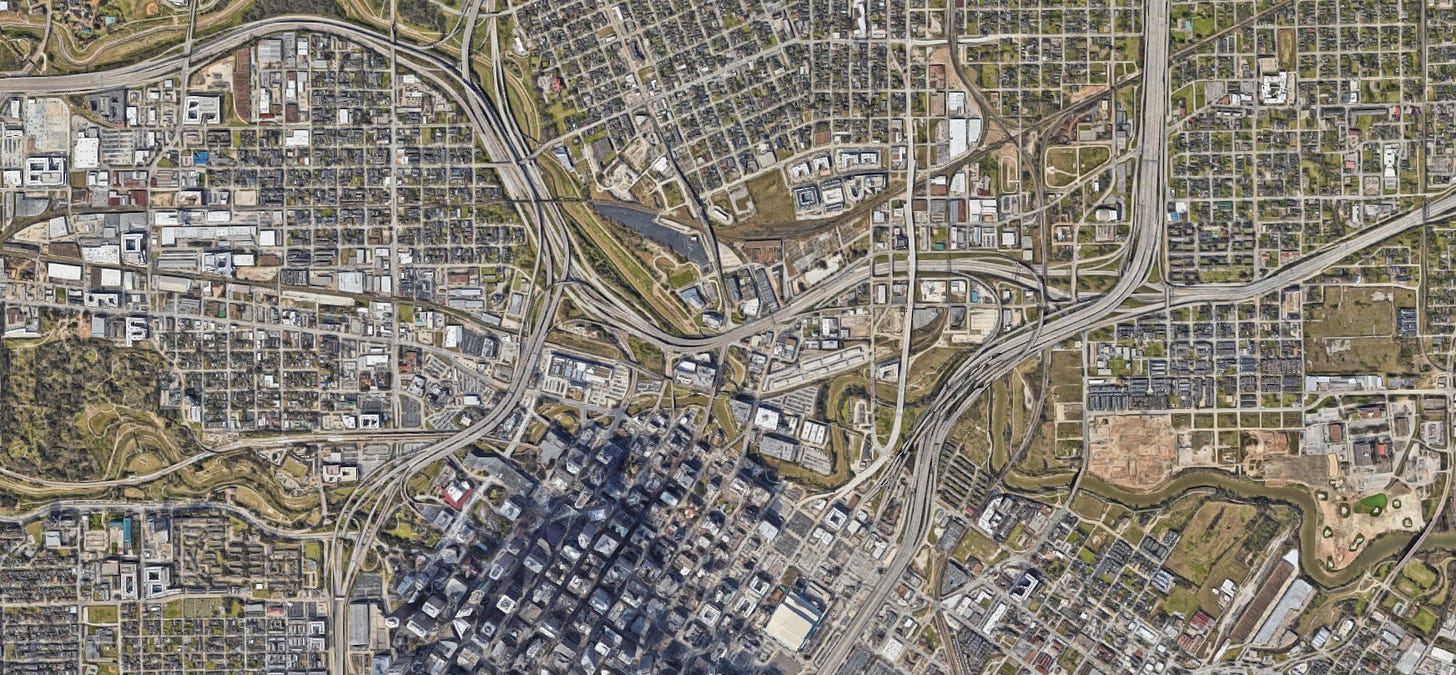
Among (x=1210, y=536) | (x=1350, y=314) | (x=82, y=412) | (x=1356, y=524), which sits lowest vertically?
(x=1210, y=536)

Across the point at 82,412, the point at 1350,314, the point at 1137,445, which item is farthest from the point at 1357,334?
the point at 82,412

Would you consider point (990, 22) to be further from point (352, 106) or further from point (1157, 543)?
point (352, 106)

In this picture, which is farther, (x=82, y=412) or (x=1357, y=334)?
(x=1357, y=334)

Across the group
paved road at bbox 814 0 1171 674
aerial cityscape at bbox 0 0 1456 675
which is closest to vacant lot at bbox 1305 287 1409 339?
aerial cityscape at bbox 0 0 1456 675

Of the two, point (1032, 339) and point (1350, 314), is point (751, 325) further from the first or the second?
point (1350, 314)

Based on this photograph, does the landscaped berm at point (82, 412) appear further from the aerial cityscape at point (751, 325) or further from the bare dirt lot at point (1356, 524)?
Answer: the bare dirt lot at point (1356, 524)

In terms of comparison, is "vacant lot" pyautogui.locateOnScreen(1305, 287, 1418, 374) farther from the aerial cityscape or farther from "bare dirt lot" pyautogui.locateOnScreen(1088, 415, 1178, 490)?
"bare dirt lot" pyautogui.locateOnScreen(1088, 415, 1178, 490)

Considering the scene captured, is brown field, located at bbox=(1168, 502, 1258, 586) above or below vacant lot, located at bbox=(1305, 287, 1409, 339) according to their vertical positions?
below

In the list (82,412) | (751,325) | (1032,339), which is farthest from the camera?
(1032,339)
